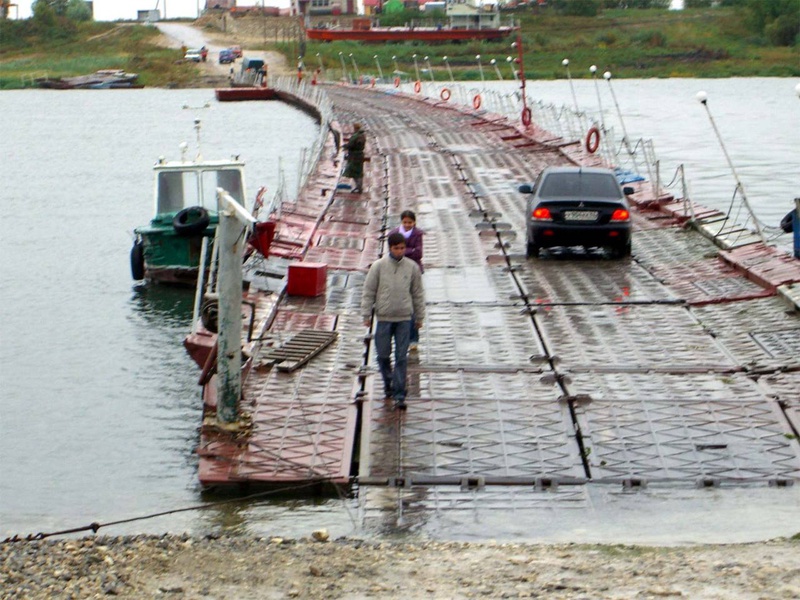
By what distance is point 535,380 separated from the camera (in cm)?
1592

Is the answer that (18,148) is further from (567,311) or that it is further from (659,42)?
(659,42)

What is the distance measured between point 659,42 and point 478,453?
451 ft

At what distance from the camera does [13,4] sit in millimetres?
179125

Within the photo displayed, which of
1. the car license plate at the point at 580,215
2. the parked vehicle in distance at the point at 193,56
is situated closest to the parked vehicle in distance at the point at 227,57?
the parked vehicle in distance at the point at 193,56

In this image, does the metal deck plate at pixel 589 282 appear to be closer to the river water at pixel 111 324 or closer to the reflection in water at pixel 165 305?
the river water at pixel 111 324

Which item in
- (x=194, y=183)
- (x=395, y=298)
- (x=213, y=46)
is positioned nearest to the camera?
(x=395, y=298)

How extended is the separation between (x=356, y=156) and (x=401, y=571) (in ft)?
79.0

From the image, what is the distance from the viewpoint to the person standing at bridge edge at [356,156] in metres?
32.9

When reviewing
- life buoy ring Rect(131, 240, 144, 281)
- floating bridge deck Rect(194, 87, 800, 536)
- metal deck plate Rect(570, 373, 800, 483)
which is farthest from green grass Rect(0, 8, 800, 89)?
metal deck plate Rect(570, 373, 800, 483)

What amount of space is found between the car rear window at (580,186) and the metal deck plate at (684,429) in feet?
26.5

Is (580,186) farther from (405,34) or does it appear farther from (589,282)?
(405,34)

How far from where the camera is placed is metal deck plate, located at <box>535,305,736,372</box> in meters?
16.6

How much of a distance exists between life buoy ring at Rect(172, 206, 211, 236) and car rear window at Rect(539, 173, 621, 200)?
21.7ft

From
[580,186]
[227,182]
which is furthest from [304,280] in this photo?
[227,182]
